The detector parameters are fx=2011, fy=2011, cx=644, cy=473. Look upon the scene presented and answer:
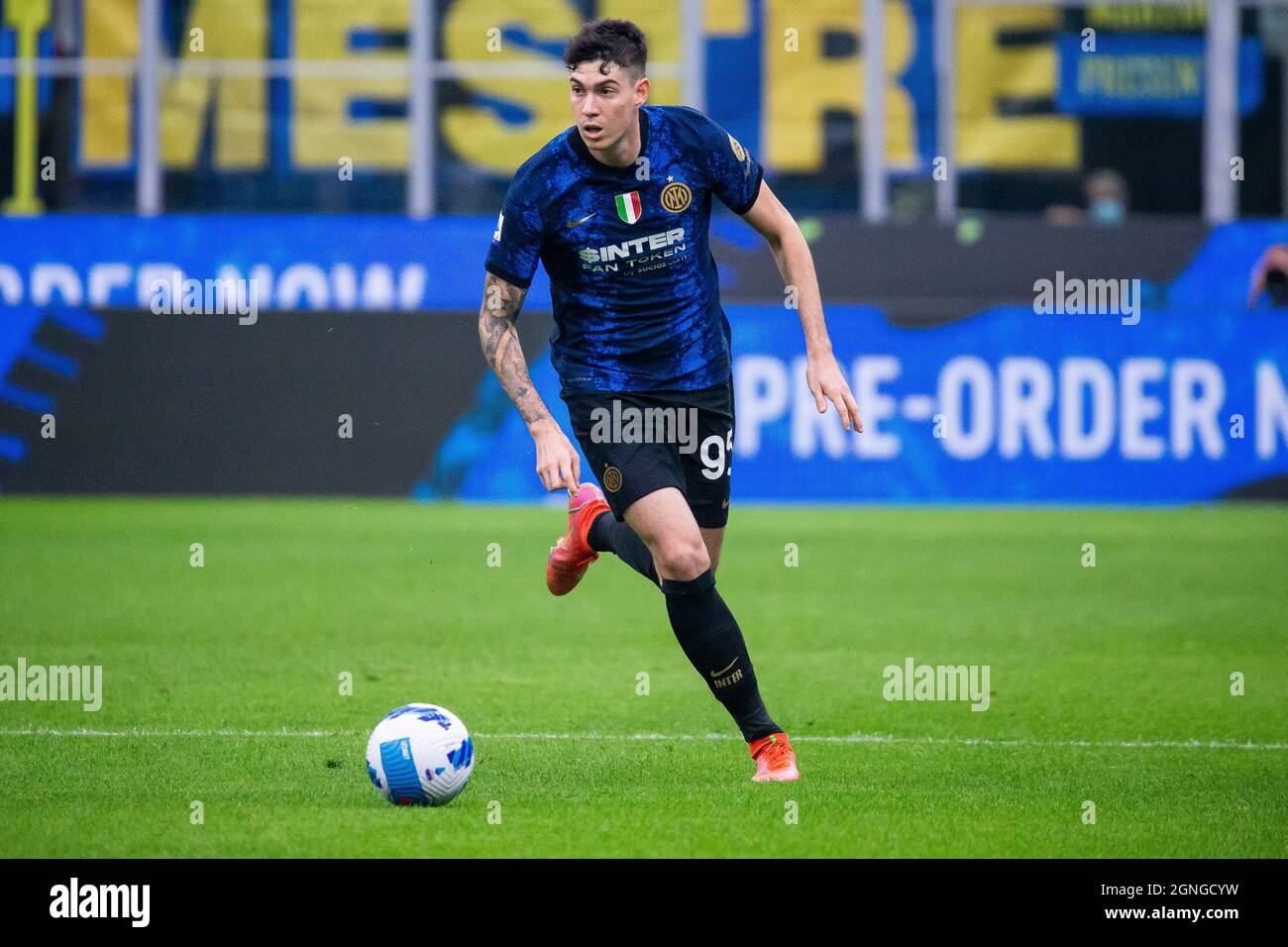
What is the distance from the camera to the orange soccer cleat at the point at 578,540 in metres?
7.55

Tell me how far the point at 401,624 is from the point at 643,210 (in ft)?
14.2

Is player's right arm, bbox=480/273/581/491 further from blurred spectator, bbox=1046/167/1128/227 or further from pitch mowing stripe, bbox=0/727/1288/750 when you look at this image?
blurred spectator, bbox=1046/167/1128/227

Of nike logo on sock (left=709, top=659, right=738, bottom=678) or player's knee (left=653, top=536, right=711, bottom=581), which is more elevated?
player's knee (left=653, top=536, right=711, bottom=581)

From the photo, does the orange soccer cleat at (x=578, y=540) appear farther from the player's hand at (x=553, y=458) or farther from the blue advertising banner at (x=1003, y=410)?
the blue advertising banner at (x=1003, y=410)

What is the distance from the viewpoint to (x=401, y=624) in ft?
33.8

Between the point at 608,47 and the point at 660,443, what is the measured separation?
1.26 meters

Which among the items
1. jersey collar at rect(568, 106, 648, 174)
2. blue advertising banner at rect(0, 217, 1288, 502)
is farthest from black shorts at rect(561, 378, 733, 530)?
blue advertising banner at rect(0, 217, 1288, 502)

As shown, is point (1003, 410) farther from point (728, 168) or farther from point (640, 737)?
point (728, 168)

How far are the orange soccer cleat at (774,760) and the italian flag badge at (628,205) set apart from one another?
5.64 feet

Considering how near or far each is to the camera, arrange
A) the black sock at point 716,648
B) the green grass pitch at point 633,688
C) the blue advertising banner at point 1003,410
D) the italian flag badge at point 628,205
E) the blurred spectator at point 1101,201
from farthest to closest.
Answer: the blurred spectator at point 1101,201 < the blue advertising banner at point 1003,410 < the italian flag badge at point 628,205 < the black sock at point 716,648 < the green grass pitch at point 633,688

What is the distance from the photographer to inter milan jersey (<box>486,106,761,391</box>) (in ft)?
21.2

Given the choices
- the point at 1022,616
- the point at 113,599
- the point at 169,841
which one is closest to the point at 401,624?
the point at 113,599

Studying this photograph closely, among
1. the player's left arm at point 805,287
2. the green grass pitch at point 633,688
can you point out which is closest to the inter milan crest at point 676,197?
the player's left arm at point 805,287

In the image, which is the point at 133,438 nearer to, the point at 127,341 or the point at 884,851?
the point at 127,341
